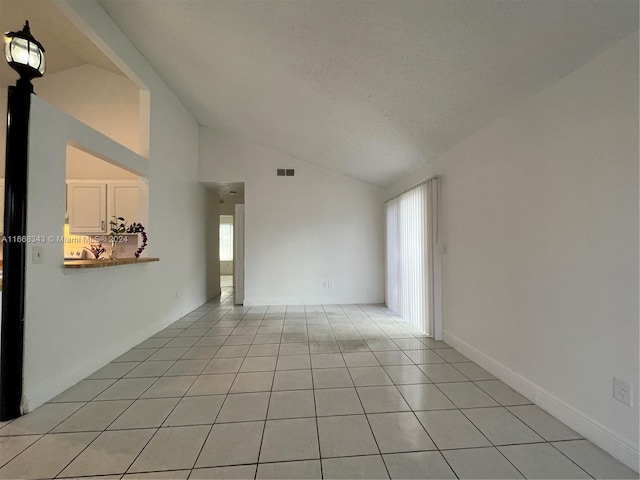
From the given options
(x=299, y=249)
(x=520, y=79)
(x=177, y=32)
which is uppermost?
(x=177, y=32)

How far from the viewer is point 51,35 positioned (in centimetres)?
336

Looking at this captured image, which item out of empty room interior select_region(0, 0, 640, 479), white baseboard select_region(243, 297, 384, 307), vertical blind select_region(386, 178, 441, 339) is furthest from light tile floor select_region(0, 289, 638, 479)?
white baseboard select_region(243, 297, 384, 307)

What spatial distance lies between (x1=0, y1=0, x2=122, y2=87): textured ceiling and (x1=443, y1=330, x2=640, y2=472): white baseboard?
5.07 m

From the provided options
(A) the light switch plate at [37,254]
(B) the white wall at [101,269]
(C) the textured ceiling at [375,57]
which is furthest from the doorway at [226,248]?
(A) the light switch plate at [37,254]

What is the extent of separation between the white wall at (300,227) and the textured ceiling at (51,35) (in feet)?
6.25

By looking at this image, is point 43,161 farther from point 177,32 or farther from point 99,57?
point 99,57

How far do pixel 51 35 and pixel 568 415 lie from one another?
635 cm

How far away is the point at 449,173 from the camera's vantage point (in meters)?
3.24

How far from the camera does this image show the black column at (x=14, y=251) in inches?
73.0

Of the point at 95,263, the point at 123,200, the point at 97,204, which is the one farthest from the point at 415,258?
the point at 97,204

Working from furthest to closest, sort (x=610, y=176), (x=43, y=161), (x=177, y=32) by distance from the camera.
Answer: (x=177, y=32) → (x=43, y=161) → (x=610, y=176)

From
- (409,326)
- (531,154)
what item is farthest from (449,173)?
(409,326)

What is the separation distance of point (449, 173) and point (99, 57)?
4.96 meters

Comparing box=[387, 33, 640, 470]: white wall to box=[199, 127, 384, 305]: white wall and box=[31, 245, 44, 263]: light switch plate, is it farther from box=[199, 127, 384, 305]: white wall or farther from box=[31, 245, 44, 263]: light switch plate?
box=[31, 245, 44, 263]: light switch plate
